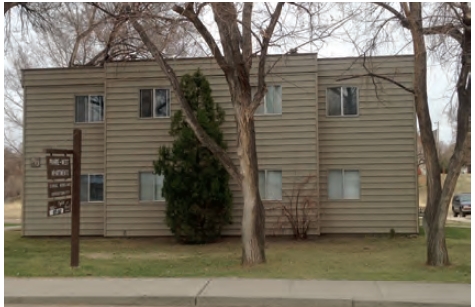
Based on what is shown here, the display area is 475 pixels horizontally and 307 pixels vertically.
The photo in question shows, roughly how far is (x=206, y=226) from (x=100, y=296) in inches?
358

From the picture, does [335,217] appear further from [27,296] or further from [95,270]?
[27,296]

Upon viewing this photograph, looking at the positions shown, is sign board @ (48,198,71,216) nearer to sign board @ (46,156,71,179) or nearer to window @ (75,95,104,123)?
sign board @ (46,156,71,179)

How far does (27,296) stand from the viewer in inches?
365

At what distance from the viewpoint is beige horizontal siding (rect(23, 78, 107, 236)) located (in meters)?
20.7

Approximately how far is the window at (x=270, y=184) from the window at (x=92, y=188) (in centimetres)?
567

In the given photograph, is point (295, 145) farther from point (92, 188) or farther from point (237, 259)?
point (92, 188)

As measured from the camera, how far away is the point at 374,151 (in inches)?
773

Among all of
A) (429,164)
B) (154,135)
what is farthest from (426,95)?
(154,135)

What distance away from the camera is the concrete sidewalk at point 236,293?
349 inches

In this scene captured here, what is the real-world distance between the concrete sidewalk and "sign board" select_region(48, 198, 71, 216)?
176 cm

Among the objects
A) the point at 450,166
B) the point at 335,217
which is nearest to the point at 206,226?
the point at 335,217

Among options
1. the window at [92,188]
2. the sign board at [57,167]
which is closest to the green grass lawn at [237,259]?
the window at [92,188]

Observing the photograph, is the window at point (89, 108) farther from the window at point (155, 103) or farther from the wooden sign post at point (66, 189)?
the wooden sign post at point (66, 189)

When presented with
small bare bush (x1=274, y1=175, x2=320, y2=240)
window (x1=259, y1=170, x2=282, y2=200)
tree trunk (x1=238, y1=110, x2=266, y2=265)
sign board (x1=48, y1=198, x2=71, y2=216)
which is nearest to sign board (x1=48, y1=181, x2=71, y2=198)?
sign board (x1=48, y1=198, x2=71, y2=216)
